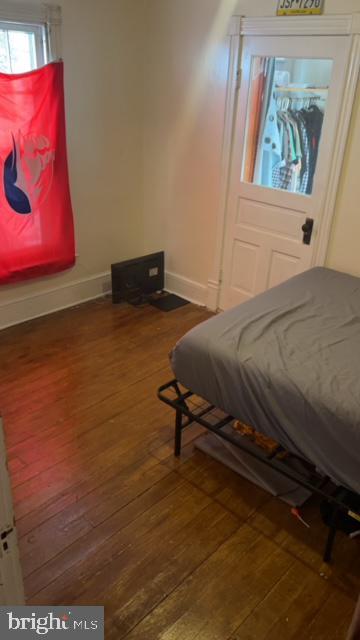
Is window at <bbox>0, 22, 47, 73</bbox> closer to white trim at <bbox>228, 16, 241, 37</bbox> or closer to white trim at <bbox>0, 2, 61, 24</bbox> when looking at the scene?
white trim at <bbox>0, 2, 61, 24</bbox>

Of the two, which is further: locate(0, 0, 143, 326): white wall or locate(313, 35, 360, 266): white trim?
locate(0, 0, 143, 326): white wall

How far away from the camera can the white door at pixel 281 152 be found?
120 inches

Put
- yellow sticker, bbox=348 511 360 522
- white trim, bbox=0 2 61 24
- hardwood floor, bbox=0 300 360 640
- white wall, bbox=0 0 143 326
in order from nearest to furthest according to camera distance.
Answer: hardwood floor, bbox=0 300 360 640 < yellow sticker, bbox=348 511 360 522 < white trim, bbox=0 2 61 24 < white wall, bbox=0 0 143 326

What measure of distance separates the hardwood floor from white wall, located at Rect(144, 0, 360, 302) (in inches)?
56.7

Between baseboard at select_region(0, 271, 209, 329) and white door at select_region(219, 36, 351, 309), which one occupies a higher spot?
white door at select_region(219, 36, 351, 309)

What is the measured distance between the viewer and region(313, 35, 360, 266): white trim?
9.36 ft

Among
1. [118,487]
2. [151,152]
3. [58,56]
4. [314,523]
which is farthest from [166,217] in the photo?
[314,523]

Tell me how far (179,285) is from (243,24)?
2.04m

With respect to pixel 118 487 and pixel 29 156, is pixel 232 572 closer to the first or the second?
pixel 118 487

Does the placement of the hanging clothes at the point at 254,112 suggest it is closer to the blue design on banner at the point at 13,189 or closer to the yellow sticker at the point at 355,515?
the blue design on banner at the point at 13,189

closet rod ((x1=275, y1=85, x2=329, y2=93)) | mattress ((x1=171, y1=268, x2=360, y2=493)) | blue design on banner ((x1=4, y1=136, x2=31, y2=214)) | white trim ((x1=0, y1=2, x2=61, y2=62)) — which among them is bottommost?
mattress ((x1=171, y1=268, x2=360, y2=493))

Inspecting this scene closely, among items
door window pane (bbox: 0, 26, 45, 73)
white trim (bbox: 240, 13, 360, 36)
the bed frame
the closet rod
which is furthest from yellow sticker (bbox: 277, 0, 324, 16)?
the bed frame

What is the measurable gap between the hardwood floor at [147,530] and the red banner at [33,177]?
0.94 m

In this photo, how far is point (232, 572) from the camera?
6.56 ft
